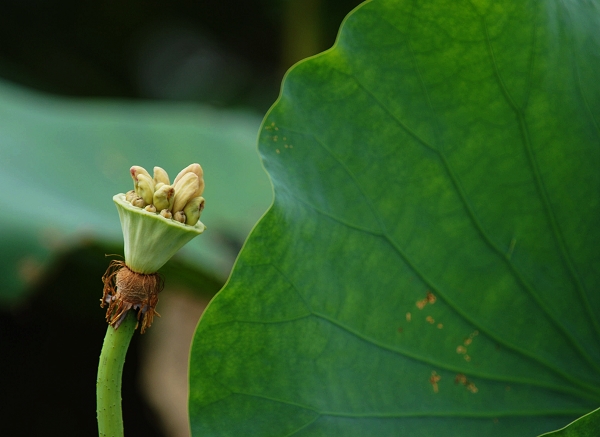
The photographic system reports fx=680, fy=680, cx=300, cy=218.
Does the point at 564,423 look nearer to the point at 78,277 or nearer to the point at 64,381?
the point at 78,277

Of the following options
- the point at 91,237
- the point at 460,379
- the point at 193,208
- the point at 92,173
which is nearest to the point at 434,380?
the point at 460,379

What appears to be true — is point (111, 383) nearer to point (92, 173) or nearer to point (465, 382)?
point (465, 382)

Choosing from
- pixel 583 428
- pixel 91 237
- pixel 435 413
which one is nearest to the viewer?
pixel 583 428

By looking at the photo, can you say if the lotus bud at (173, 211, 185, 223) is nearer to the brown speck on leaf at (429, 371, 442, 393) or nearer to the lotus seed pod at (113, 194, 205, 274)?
the lotus seed pod at (113, 194, 205, 274)

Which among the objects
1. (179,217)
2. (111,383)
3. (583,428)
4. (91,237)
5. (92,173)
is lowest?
(583,428)

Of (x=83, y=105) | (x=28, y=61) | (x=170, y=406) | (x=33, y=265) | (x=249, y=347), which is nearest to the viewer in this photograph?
(x=249, y=347)

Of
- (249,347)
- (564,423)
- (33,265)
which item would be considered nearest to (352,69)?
(249,347)
